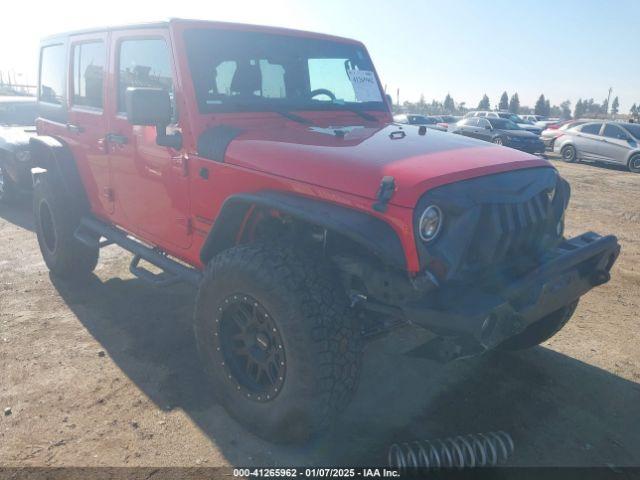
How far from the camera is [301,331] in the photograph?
8.35 feet

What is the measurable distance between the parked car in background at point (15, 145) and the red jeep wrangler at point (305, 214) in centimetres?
407

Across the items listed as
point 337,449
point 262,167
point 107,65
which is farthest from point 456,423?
point 107,65

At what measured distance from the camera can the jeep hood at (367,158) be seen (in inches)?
98.4

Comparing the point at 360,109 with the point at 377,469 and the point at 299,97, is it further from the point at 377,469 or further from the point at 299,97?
the point at 377,469

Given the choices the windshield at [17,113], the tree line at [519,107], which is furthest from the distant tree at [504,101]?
the windshield at [17,113]

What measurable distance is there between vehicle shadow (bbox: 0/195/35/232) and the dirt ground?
8.59 feet

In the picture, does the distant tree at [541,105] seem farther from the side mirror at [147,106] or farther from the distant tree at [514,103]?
the side mirror at [147,106]

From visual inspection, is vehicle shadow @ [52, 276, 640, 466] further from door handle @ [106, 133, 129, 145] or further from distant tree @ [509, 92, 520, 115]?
distant tree @ [509, 92, 520, 115]

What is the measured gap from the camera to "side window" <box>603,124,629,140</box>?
53.3 ft

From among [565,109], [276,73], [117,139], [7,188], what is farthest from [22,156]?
[565,109]

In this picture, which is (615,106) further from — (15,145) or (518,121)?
(15,145)

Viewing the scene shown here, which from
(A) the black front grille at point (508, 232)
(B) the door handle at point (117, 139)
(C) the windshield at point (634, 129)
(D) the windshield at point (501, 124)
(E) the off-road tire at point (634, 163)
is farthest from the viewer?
(D) the windshield at point (501, 124)

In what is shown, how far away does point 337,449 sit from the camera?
2922mm

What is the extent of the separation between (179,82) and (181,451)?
218 centimetres
